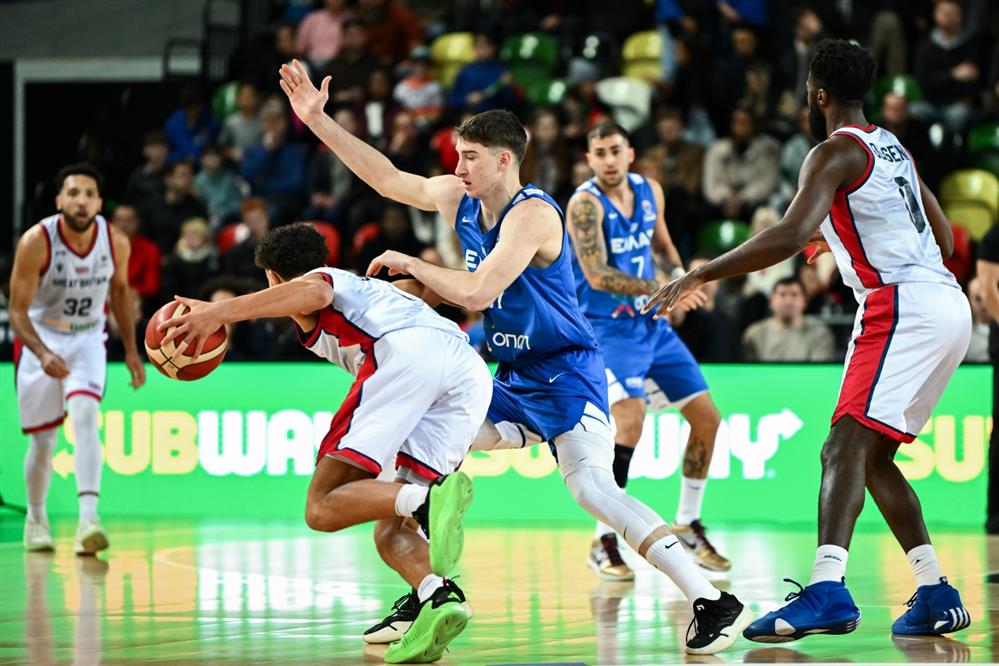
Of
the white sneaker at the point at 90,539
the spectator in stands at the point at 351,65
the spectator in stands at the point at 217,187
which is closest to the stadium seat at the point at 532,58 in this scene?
the spectator in stands at the point at 351,65

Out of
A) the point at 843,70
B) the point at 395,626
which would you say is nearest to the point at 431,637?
the point at 395,626

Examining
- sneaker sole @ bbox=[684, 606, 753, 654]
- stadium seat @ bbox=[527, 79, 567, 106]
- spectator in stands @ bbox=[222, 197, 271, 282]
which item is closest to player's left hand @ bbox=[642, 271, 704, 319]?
sneaker sole @ bbox=[684, 606, 753, 654]

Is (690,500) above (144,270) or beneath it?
beneath

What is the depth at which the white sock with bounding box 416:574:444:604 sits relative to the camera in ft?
18.1

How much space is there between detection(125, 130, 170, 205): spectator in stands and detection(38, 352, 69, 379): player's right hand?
682 cm

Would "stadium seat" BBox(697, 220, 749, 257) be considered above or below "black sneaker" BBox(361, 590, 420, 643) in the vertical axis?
above

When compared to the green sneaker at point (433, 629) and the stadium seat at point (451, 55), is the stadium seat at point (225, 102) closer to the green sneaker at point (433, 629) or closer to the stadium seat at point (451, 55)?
the stadium seat at point (451, 55)

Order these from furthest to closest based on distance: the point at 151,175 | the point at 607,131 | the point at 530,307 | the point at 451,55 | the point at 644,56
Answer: the point at 451,55 < the point at 644,56 < the point at 151,175 < the point at 607,131 < the point at 530,307

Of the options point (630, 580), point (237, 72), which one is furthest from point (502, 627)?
point (237, 72)

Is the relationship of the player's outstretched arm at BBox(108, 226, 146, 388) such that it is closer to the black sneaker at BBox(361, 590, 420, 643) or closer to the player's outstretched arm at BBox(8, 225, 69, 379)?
the player's outstretched arm at BBox(8, 225, 69, 379)

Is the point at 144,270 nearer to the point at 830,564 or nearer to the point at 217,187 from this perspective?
the point at 217,187

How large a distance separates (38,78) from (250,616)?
1473 centimetres

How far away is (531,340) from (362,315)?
0.70 meters

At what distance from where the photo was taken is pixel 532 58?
16.5 metres
